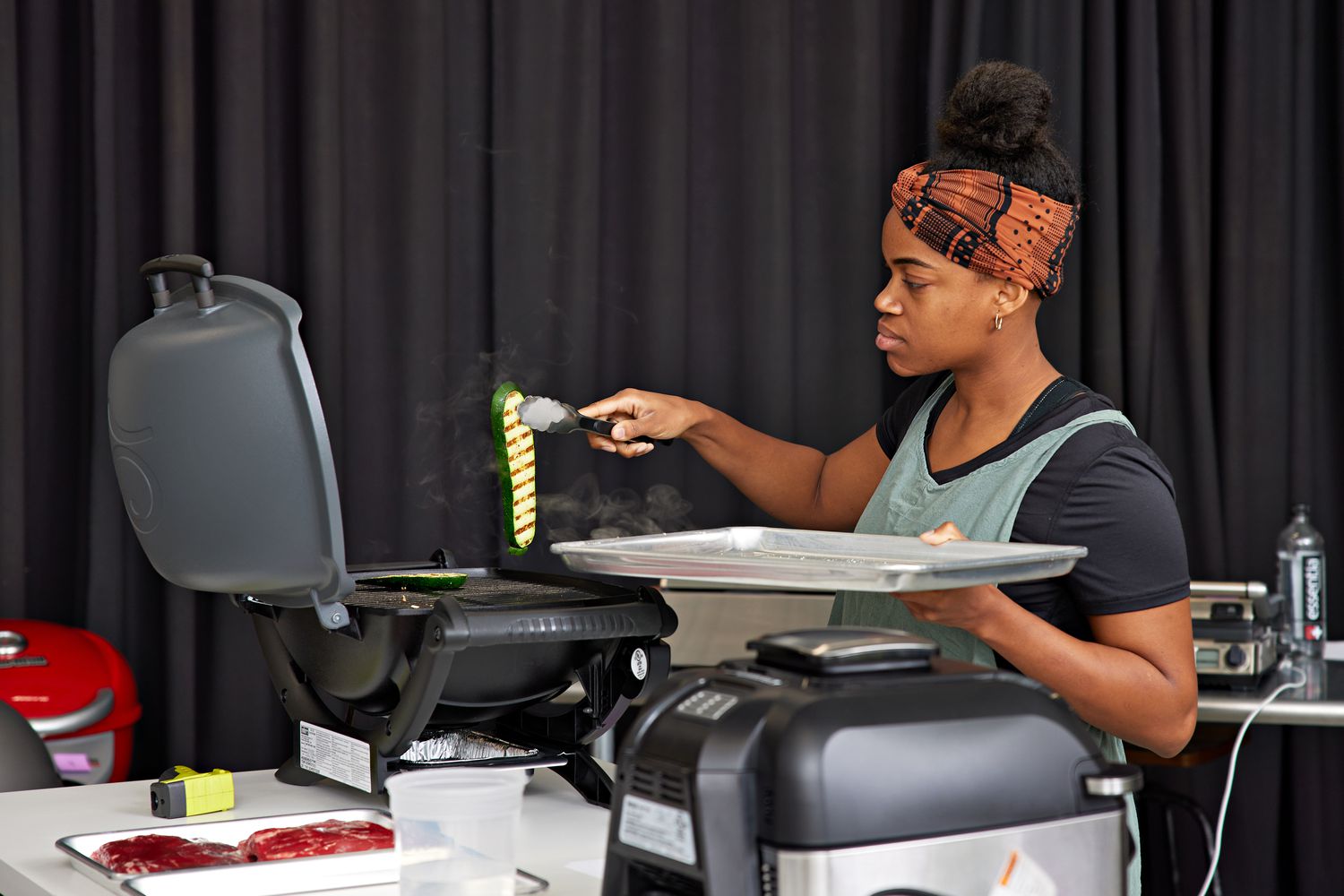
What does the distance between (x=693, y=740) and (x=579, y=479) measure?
73.2 inches

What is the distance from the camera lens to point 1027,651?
51.5 inches

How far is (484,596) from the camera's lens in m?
1.46

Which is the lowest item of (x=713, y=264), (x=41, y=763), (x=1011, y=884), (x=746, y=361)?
(x=41, y=763)

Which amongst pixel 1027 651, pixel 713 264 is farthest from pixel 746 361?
pixel 1027 651

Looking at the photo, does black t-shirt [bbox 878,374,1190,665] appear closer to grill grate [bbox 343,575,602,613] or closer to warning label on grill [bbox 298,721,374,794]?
grill grate [bbox 343,575,602,613]

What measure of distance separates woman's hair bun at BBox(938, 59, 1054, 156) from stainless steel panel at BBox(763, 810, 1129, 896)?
94 centimetres

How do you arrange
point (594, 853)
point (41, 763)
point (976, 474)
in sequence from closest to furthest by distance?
point (594, 853)
point (976, 474)
point (41, 763)

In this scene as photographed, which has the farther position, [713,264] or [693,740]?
[713,264]

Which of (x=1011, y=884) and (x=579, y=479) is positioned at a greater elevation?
(x=579, y=479)

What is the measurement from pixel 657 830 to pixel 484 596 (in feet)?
2.22

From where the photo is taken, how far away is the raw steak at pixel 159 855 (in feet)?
3.75

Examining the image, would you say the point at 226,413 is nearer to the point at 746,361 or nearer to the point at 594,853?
the point at 594,853

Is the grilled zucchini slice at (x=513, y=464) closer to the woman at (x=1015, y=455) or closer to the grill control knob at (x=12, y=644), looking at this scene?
the woman at (x=1015, y=455)

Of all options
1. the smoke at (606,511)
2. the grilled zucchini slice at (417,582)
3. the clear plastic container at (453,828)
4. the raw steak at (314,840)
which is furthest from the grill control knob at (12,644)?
the clear plastic container at (453,828)
